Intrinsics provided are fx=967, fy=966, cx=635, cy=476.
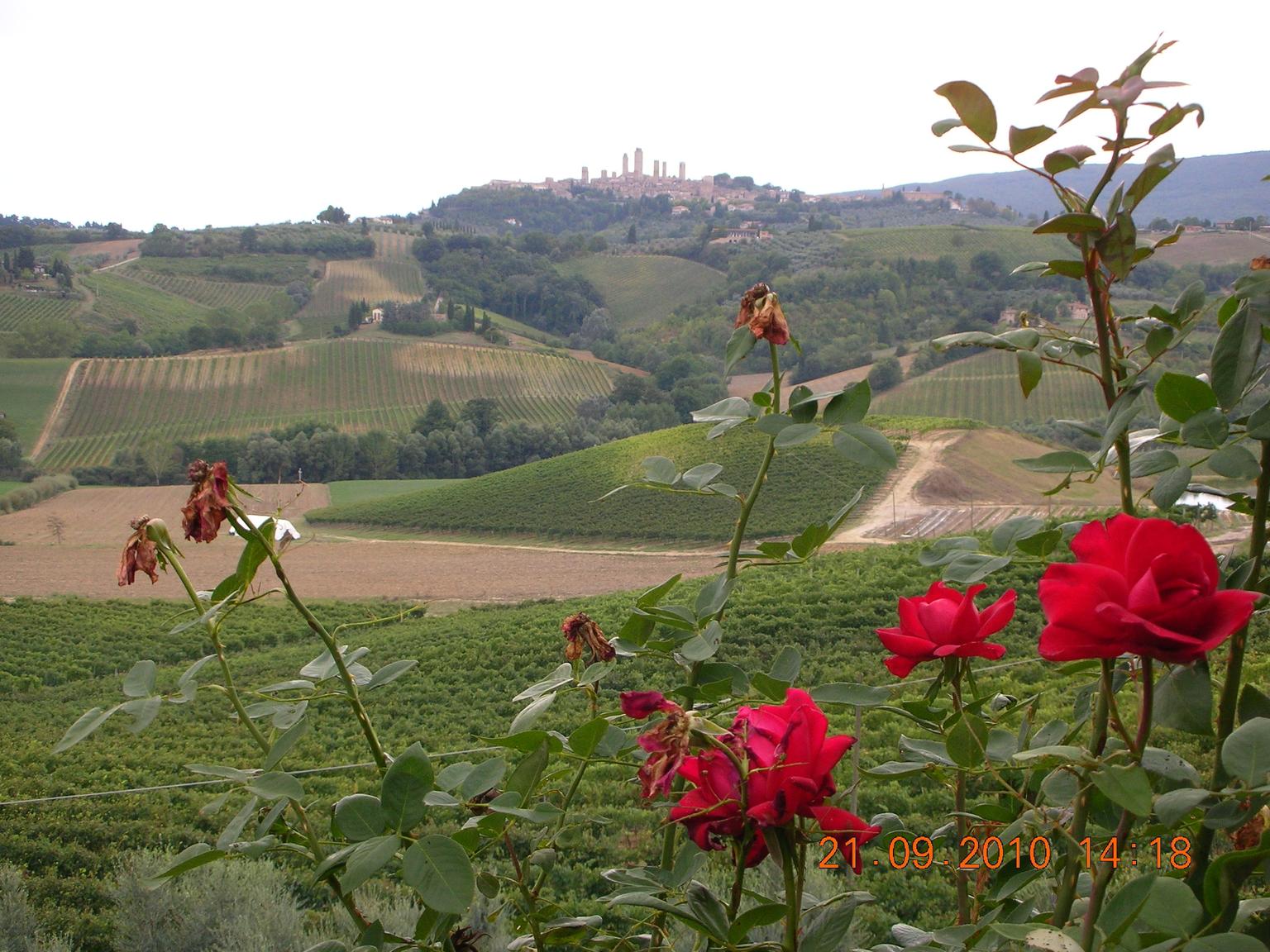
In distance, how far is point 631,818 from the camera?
4648 mm

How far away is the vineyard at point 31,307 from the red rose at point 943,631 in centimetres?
5021

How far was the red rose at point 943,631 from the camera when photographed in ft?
2.18

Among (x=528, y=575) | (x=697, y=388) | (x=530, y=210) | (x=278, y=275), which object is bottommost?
(x=528, y=575)

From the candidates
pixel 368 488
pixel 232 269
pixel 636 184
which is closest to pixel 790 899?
pixel 368 488

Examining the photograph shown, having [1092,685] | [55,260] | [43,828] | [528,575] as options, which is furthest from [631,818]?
[55,260]

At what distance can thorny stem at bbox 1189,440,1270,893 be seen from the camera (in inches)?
23.4

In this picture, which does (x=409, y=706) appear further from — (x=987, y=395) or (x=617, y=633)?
(x=987, y=395)

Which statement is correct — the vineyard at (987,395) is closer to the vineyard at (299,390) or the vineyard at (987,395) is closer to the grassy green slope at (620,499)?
the grassy green slope at (620,499)

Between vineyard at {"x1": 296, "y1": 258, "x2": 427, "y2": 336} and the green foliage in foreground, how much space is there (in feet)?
136

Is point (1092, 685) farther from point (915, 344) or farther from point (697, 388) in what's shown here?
point (915, 344)

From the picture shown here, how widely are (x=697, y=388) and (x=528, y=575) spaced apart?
2348 cm

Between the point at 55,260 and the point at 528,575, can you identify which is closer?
the point at 528,575

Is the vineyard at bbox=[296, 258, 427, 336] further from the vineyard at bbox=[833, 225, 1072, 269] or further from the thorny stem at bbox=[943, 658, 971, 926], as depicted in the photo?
the thorny stem at bbox=[943, 658, 971, 926]
